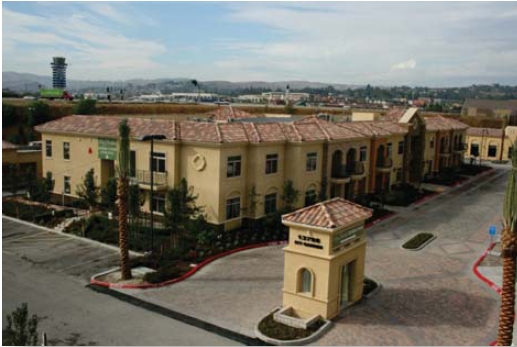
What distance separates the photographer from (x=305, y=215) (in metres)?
20.5

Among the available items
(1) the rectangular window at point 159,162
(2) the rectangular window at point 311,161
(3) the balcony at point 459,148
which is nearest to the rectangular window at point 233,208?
(1) the rectangular window at point 159,162

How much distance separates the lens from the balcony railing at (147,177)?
1307 inches

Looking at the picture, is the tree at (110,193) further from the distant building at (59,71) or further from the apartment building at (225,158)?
the distant building at (59,71)

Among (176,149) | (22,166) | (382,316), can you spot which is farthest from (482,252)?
(22,166)

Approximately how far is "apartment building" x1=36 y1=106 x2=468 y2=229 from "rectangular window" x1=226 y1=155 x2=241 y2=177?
0.06m

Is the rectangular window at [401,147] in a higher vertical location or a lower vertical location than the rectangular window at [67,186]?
higher

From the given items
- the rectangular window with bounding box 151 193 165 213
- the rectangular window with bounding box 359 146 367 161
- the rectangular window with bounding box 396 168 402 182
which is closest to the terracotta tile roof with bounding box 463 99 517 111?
the rectangular window with bounding box 396 168 402 182

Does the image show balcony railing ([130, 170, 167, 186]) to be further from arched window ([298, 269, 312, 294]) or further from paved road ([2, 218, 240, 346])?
arched window ([298, 269, 312, 294])

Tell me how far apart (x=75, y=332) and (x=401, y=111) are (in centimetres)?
4404

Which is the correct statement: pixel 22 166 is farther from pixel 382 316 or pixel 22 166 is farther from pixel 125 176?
pixel 382 316

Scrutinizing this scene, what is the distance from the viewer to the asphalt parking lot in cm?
2608

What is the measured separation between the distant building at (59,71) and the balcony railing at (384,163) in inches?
4216

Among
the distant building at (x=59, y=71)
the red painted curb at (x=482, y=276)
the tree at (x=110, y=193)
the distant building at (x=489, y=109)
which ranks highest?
the distant building at (x=59, y=71)

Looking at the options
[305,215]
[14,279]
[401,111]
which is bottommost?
[14,279]
